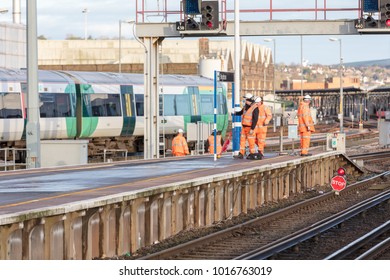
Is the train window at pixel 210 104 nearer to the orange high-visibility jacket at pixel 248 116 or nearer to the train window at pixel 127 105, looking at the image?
the train window at pixel 127 105

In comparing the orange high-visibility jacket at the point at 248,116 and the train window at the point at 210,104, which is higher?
the train window at the point at 210,104

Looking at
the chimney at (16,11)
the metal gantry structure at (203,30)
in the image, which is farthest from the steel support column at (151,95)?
the chimney at (16,11)

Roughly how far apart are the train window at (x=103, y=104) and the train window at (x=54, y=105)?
1440 millimetres

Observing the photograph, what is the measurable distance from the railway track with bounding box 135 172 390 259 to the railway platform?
1.00m

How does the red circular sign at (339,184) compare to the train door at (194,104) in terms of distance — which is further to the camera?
the train door at (194,104)

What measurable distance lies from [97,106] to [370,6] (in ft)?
39.3

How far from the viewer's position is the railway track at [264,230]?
58.3 ft

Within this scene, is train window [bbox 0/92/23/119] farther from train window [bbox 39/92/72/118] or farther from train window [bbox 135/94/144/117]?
train window [bbox 135/94/144/117]

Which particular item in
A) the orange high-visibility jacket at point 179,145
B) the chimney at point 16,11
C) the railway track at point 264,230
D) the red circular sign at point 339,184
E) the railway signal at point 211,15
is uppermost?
the chimney at point 16,11

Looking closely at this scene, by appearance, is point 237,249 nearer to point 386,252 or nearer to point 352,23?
point 386,252

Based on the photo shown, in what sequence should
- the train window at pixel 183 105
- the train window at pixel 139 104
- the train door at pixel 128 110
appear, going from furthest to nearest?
the train window at pixel 183 105, the train window at pixel 139 104, the train door at pixel 128 110

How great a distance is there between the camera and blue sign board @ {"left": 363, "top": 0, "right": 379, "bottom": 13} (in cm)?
3569

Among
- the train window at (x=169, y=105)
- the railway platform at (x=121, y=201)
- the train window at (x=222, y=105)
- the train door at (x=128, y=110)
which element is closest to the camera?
the railway platform at (x=121, y=201)

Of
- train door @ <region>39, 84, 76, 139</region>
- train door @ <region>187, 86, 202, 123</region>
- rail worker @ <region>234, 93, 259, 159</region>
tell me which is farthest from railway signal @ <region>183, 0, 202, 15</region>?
train door @ <region>187, 86, 202, 123</region>
